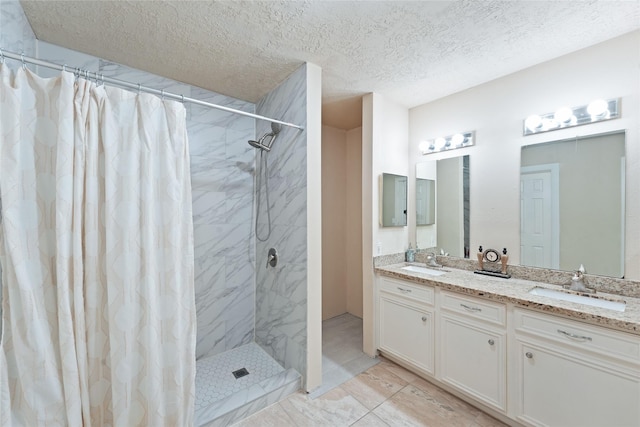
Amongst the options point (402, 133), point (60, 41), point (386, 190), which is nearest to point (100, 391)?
point (60, 41)

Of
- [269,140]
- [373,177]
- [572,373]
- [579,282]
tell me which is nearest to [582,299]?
[579,282]

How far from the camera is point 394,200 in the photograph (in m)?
2.49

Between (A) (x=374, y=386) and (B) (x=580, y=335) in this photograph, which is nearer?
(B) (x=580, y=335)

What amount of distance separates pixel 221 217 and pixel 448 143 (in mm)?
2301

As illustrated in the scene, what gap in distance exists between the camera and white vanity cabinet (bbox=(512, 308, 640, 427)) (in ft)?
3.92

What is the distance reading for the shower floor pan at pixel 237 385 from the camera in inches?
62.7

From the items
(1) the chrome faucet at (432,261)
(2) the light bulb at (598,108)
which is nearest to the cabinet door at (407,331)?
(1) the chrome faucet at (432,261)

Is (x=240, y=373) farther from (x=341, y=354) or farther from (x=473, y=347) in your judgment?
(x=473, y=347)

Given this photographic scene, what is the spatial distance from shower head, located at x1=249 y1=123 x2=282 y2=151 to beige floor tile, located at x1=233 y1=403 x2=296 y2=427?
1.98 metres

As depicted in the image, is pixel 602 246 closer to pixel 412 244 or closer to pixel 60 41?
pixel 412 244

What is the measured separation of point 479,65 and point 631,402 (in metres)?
2.18

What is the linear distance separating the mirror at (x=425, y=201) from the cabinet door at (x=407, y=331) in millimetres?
898

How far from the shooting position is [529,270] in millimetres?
1900

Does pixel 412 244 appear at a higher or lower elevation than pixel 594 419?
higher
